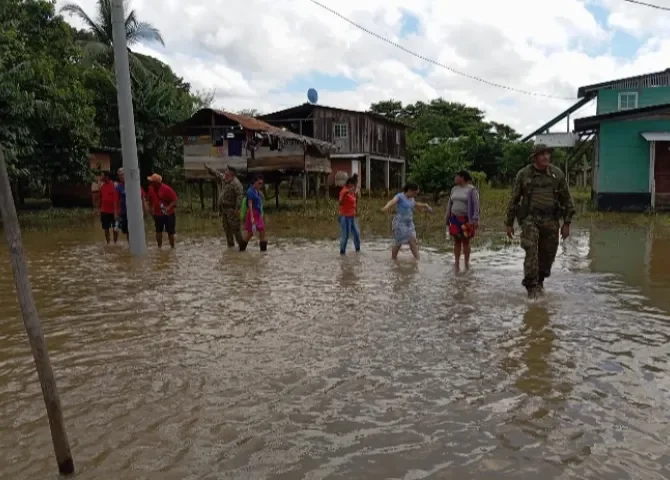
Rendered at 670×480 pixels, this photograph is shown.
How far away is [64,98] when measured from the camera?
818 inches

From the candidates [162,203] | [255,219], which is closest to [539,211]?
[255,219]

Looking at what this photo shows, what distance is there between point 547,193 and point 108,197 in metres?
9.66

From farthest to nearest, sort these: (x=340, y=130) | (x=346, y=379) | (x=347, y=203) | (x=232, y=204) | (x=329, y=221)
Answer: (x=340, y=130)
(x=329, y=221)
(x=232, y=204)
(x=347, y=203)
(x=346, y=379)

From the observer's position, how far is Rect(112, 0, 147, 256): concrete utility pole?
11195mm

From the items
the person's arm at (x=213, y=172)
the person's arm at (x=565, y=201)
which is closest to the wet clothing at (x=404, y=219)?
the person's arm at (x=565, y=201)

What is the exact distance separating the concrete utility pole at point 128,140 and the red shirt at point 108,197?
202 centimetres

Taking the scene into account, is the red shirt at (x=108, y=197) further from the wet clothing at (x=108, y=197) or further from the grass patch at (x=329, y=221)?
the grass patch at (x=329, y=221)

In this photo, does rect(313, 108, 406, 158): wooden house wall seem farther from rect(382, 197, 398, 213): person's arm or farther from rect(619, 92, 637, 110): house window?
rect(382, 197, 398, 213): person's arm

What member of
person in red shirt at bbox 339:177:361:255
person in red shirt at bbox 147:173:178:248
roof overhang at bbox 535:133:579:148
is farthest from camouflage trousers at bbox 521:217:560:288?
roof overhang at bbox 535:133:579:148

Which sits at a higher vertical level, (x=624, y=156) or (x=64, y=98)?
(x=64, y=98)

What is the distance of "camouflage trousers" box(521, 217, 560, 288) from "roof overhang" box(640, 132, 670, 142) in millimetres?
16643

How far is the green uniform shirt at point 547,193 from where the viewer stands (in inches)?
291

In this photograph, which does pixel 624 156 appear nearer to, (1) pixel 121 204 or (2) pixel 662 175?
(2) pixel 662 175

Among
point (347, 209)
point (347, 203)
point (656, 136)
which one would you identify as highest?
point (656, 136)
